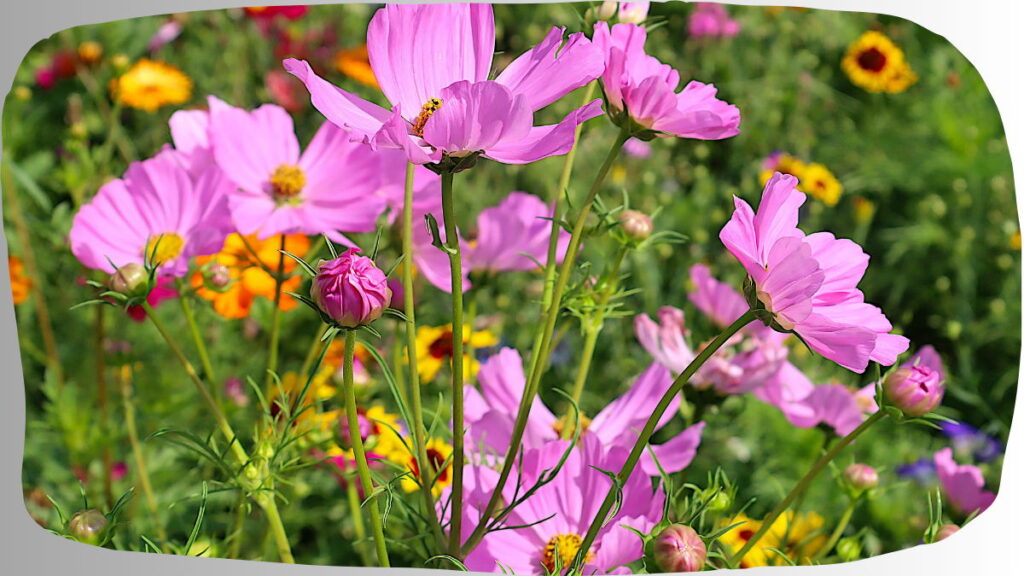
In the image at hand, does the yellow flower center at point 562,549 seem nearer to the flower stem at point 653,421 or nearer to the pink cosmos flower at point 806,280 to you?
the flower stem at point 653,421

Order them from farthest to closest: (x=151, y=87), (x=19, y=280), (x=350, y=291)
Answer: (x=151, y=87)
(x=19, y=280)
(x=350, y=291)

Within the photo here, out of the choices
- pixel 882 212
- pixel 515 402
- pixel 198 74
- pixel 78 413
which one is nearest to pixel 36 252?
pixel 78 413

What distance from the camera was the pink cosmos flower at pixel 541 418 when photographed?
1.36ft

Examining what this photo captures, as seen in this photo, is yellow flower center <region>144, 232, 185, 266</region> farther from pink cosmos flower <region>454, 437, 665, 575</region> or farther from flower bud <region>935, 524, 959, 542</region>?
flower bud <region>935, 524, 959, 542</region>

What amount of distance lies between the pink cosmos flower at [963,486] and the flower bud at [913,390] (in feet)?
0.62

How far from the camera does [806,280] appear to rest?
0.92 ft

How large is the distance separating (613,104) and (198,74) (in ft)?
2.66

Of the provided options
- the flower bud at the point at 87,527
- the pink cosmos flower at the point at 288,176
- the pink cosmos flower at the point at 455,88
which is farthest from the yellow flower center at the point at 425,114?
the flower bud at the point at 87,527

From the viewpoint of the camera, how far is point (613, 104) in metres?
0.32

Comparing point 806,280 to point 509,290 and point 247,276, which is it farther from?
point 509,290

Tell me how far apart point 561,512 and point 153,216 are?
224 millimetres

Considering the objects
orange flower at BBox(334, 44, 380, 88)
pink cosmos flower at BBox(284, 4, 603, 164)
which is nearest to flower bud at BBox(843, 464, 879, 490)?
pink cosmos flower at BBox(284, 4, 603, 164)

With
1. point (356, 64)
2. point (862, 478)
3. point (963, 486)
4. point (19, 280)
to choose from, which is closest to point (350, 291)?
point (862, 478)

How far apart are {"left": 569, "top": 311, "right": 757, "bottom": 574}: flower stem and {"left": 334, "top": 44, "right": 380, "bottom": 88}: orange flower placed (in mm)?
548
